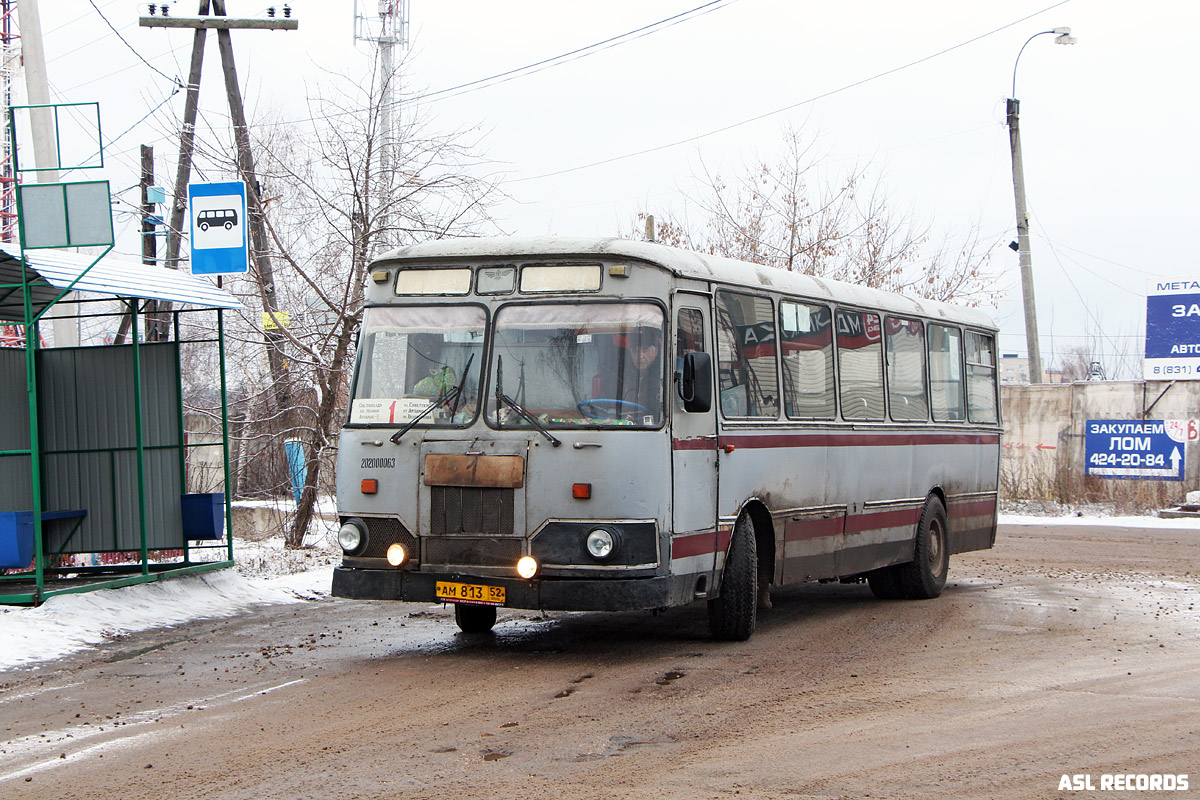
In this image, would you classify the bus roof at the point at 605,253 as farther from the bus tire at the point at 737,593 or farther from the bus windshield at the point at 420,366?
the bus tire at the point at 737,593

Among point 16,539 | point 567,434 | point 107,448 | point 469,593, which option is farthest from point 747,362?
point 107,448

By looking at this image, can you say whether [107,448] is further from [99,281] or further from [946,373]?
[946,373]

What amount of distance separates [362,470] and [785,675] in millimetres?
3365

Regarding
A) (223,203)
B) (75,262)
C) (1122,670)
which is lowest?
(1122,670)

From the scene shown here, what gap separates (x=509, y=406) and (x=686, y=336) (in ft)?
4.60

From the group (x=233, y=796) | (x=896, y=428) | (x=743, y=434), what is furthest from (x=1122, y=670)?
(x=233, y=796)

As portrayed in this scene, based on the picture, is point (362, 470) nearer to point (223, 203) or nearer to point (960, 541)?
point (223, 203)

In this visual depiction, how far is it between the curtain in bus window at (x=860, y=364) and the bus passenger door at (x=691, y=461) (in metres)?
2.54

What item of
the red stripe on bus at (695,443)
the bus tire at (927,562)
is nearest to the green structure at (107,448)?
the red stripe on bus at (695,443)

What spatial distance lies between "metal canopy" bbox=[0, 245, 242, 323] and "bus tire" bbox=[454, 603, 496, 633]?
403 centimetres

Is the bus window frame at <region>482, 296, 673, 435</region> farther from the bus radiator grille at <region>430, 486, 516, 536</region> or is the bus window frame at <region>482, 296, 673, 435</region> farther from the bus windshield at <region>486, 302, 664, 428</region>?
the bus radiator grille at <region>430, 486, 516, 536</region>

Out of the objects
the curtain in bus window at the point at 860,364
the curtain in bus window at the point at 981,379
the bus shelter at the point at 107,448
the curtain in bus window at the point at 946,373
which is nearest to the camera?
the curtain in bus window at the point at 860,364

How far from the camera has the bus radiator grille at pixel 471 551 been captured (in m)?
9.31

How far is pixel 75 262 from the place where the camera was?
12.0m
